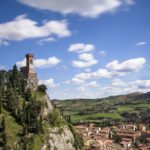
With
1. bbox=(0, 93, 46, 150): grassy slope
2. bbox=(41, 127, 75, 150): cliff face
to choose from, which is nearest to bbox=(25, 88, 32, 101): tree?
bbox=(0, 93, 46, 150): grassy slope

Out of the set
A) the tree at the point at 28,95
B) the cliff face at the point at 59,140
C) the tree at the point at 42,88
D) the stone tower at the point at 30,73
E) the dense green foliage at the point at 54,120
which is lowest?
the cliff face at the point at 59,140

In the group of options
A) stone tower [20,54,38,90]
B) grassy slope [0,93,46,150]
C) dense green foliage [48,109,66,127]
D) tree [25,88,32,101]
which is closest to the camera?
grassy slope [0,93,46,150]

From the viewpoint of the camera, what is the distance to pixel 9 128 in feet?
370

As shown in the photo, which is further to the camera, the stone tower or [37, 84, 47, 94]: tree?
[37, 84, 47, 94]: tree

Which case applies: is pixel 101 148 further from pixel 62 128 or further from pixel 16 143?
pixel 16 143

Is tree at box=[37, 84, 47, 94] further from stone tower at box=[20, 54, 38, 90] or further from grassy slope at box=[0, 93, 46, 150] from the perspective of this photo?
grassy slope at box=[0, 93, 46, 150]

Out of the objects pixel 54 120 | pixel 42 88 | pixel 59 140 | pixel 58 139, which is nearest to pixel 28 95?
pixel 42 88

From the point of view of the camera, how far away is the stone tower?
14173cm

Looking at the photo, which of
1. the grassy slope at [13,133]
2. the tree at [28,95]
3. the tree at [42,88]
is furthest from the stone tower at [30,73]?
the grassy slope at [13,133]

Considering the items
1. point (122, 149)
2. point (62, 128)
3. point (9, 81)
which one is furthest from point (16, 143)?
point (122, 149)

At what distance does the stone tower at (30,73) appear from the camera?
14173cm

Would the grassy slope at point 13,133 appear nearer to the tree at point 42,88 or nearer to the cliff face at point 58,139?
the cliff face at point 58,139

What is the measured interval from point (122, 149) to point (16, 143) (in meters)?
92.4

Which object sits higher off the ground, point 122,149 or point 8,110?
point 8,110
